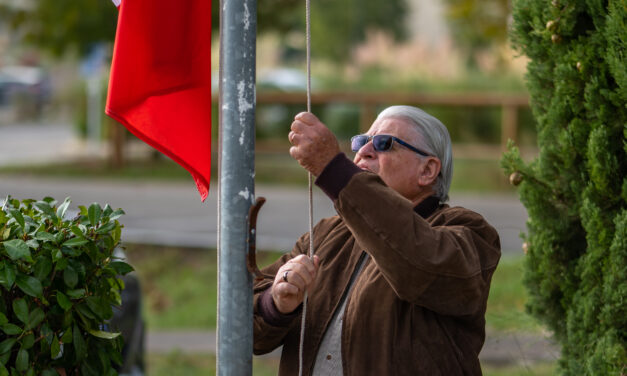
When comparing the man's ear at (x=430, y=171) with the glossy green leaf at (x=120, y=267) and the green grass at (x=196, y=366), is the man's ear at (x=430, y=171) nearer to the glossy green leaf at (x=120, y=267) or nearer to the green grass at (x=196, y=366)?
the glossy green leaf at (x=120, y=267)

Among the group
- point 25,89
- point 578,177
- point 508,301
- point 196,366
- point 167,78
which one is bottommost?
point 25,89

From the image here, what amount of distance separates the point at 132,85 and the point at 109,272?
1.80ft

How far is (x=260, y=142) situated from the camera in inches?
687

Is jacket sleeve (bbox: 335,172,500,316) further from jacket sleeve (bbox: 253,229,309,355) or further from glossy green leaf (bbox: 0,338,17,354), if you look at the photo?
glossy green leaf (bbox: 0,338,17,354)

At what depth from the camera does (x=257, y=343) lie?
2801 mm

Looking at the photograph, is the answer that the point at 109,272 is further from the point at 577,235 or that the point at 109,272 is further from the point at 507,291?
the point at 507,291

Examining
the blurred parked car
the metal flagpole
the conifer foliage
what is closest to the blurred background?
the conifer foliage

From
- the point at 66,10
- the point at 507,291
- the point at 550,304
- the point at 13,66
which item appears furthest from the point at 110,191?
the point at 13,66

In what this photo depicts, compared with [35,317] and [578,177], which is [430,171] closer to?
[578,177]

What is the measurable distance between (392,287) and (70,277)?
0.86 metres

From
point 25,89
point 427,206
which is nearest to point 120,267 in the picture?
point 427,206

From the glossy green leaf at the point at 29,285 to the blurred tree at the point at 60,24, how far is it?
12.0 metres

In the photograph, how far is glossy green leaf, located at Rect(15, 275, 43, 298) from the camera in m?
2.51

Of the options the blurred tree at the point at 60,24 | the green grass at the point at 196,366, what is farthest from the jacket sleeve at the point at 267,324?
the blurred tree at the point at 60,24
